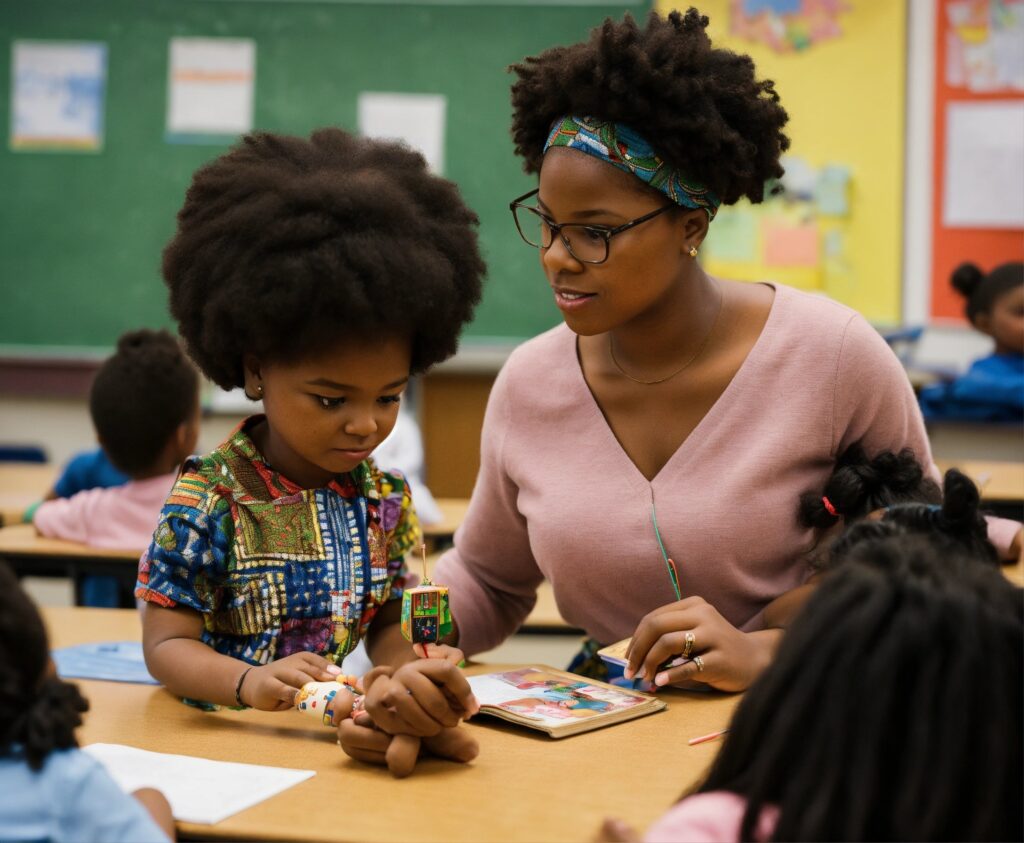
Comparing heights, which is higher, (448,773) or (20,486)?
(20,486)

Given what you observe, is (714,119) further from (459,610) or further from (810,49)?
(810,49)

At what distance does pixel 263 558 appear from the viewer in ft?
5.81

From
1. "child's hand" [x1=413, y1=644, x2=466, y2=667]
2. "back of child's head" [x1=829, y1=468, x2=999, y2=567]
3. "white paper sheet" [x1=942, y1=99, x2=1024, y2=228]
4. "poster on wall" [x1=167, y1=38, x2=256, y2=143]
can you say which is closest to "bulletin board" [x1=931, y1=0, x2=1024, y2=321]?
"white paper sheet" [x1=942, y1=99, x2=1024, y2=228]

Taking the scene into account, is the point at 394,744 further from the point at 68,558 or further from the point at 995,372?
the point at 995,372

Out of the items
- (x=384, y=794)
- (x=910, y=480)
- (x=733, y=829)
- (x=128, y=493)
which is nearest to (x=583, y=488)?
(x=910, y=480)

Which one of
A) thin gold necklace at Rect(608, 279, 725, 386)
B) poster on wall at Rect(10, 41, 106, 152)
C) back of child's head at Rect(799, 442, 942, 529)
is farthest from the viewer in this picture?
poster on wall at Rect(10, 41, 106, 152)

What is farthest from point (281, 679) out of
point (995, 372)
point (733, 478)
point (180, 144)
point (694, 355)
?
point (180, 144)

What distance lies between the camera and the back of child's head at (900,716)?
3.49 ft

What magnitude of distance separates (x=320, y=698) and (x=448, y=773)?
19 cm

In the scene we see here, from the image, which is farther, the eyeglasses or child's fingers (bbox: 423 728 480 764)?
the eyeglasses

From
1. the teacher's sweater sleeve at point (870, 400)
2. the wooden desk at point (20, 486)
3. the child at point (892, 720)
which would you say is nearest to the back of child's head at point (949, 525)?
the teacher's sweater sleeve at point (870, 400)

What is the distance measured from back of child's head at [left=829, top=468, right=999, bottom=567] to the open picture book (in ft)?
1.14

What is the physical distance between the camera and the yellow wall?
5.65 m

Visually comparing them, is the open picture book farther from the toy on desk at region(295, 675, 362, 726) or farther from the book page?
the toy on desk at region(295, 675, 362, 726)
